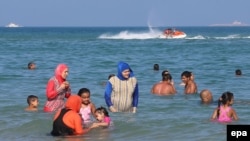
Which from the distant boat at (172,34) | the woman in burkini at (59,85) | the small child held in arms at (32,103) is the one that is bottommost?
the small child held in arms at (32,103)

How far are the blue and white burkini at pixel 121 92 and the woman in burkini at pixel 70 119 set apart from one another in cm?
155

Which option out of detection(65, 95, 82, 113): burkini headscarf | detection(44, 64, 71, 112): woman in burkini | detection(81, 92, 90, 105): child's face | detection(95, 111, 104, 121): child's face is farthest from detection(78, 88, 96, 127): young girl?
detection(65, 95, 82, 113): burkini headscarf

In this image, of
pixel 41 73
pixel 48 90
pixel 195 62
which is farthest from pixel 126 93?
pixel 195 62

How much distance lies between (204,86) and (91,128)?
8.46 meters

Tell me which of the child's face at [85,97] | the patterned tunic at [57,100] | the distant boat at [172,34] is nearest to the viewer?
the child's face at [85,97]

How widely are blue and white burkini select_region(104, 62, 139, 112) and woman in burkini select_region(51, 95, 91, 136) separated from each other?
1.55m

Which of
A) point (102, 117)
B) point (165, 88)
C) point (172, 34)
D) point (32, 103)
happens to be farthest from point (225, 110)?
point (172, 34)

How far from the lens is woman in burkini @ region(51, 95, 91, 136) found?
30.8ft

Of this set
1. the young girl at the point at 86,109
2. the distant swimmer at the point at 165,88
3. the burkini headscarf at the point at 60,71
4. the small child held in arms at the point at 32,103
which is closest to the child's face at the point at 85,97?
the young girl at the point at 86,109

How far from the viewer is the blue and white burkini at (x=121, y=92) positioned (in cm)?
1099

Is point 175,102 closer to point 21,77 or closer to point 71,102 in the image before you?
point 71,102

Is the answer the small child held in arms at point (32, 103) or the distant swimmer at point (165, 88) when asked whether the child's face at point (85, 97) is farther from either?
the distant swimmer at point (165, 88)

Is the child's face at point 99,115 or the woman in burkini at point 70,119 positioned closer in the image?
the woman in burkini at point 70,119

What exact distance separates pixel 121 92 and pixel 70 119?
5.89 feet
